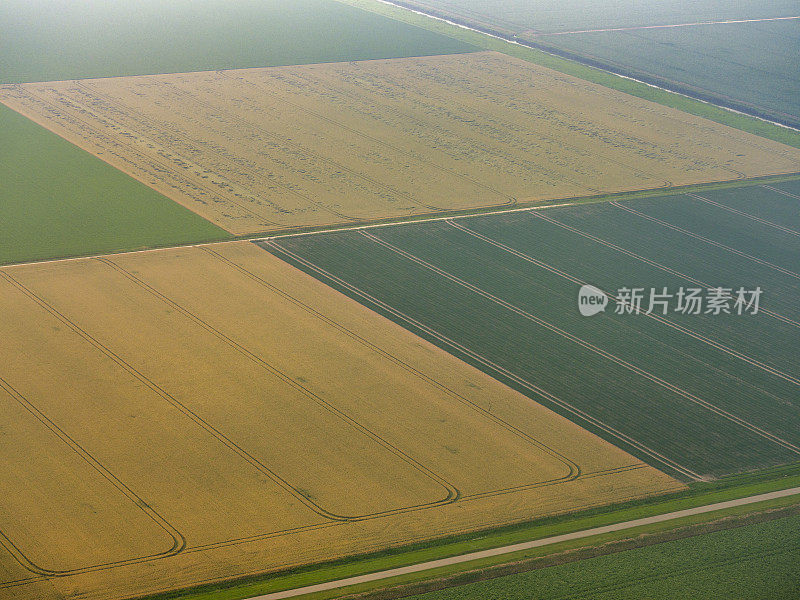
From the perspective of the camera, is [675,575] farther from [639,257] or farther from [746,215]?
[746,215]

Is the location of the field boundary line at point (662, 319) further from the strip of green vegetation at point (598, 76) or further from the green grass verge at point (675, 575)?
the strip of green vegetation at point (598, 76)

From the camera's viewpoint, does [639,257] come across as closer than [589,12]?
Yes

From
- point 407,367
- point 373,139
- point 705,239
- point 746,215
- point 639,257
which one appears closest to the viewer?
point 407,367

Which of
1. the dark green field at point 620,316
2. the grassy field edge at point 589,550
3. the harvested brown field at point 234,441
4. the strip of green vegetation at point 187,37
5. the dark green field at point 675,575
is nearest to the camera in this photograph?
the grassy field edge at point 589,550

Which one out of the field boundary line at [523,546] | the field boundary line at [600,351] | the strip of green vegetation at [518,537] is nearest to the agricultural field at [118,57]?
the field boundary line at [600,351]

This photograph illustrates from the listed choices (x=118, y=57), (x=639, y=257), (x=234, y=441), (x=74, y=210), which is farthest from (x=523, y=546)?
(x=118, y=57)

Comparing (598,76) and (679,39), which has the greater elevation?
(679,39)

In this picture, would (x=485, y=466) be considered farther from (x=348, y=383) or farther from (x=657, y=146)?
(x=657, y=146)

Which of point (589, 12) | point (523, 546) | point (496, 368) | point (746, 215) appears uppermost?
point (589, 12)

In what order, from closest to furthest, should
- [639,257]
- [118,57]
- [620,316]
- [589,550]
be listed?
[589,550] < [620,316] < [639,257] < [118,57]
